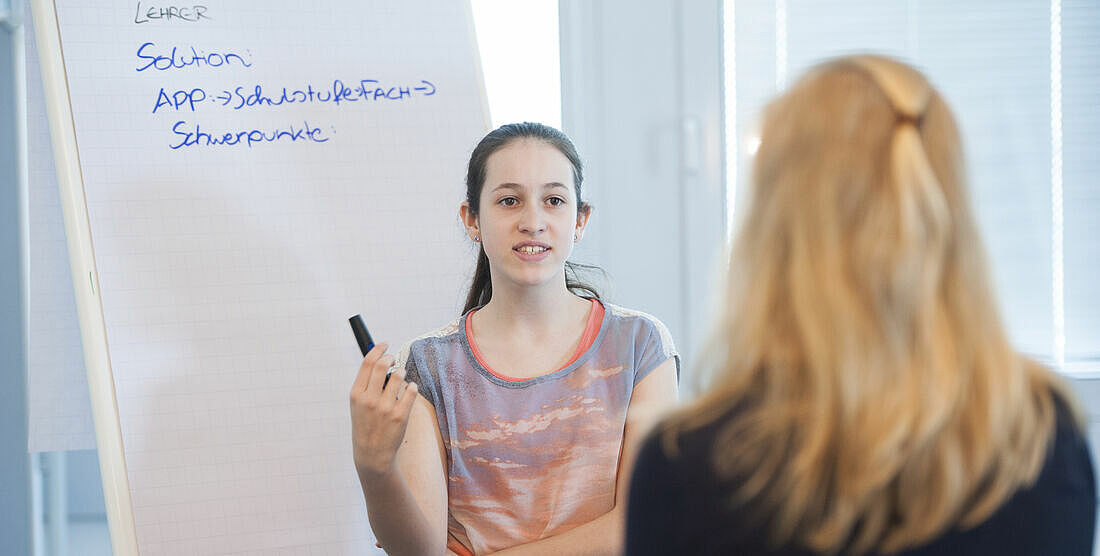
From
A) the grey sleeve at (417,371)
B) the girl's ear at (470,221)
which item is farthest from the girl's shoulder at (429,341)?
the girl's ear at (470,221)

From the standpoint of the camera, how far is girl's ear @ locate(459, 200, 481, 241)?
4.55 ft

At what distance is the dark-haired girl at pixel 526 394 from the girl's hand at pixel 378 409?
11 centimetres

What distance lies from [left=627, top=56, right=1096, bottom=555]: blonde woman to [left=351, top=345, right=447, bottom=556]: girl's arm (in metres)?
0.49

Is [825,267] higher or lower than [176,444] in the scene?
higher

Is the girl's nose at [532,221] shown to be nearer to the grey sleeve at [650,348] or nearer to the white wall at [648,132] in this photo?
the grey sleeve at [650,348]

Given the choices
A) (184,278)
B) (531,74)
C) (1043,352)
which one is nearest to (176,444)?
(184,278)

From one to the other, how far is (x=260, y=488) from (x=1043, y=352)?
1.55m

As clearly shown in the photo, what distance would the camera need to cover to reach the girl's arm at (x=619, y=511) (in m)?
1.24

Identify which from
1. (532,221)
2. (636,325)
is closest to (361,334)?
(532,221)

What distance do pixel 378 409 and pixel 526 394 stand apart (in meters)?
0.27

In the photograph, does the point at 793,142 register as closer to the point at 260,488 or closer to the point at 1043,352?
the point at 260,488

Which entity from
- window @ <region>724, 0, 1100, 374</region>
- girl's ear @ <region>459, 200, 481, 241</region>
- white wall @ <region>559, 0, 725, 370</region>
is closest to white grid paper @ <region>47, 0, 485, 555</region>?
girl's ear @ <region>459, 200, 481, 241</region>

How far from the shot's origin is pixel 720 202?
6.43 feet

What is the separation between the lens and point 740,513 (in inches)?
24.8
